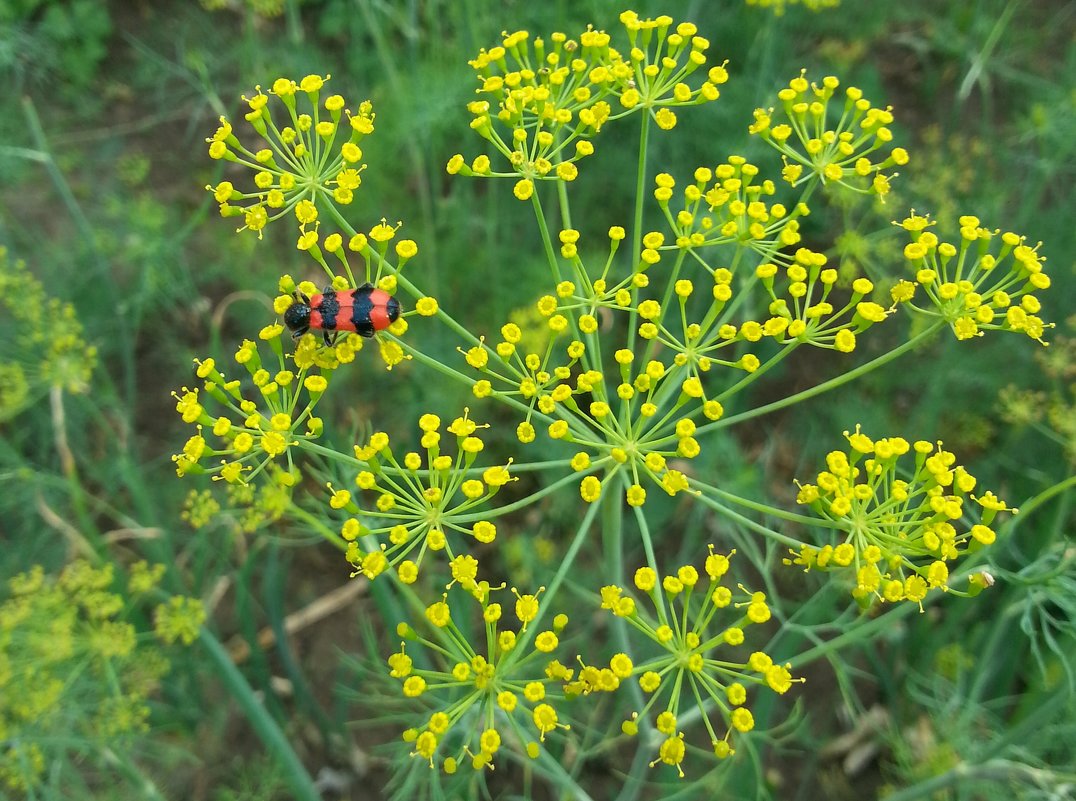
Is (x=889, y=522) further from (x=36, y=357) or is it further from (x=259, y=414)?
(x=36, y=357)

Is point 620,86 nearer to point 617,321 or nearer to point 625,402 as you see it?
point 625,402

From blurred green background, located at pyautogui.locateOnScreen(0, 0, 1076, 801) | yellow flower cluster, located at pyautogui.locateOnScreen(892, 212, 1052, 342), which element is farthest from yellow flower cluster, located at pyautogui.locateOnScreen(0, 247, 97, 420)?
yellow flower cluster, located at pyautogui.locateOnScreen(892, 212, 1052, 342)

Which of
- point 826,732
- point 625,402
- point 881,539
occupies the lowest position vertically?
point 826,732

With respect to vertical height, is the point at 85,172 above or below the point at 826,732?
above

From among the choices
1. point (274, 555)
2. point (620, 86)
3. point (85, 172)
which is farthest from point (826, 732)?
point (85, 172)

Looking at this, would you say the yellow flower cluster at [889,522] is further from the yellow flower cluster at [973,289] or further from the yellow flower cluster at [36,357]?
the yellow flower cluster at [36,357]
